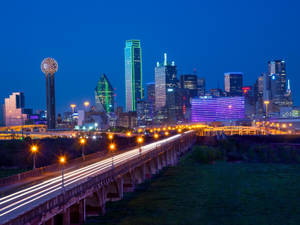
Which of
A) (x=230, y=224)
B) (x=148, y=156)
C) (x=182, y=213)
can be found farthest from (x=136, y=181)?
(x=230, y=224)

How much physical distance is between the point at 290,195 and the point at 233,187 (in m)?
9.93

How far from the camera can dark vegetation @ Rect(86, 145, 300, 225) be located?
145 feet

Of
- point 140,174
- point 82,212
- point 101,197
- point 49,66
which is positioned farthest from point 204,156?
point 49,66

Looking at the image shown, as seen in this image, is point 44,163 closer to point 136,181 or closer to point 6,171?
point 6,171

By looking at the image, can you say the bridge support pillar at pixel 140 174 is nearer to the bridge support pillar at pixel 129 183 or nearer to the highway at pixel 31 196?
the bridge support pillar at pixel 129 183

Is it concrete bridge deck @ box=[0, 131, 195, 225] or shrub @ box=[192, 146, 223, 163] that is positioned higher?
concrete bridge deck @ box=[0, 131, 195, 225]

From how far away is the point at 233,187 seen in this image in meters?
65.1

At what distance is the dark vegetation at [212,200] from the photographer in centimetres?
4422

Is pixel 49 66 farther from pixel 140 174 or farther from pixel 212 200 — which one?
pixel 212 200

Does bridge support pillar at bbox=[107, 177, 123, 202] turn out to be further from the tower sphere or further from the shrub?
the tower sphere

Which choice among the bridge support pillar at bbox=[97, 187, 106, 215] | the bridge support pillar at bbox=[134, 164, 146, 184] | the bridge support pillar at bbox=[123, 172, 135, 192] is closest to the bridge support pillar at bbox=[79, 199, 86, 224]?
the bridge support pillar at bbox=[97, 187, 106, 215]

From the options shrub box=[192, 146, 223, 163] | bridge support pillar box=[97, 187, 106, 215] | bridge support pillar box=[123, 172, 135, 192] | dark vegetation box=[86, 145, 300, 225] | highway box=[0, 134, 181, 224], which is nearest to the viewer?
highway box=[0, 134, 181, 224]


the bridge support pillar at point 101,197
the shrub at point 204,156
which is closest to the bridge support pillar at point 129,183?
the bridge support pillar at point 101,197

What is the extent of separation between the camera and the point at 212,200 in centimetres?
5444
